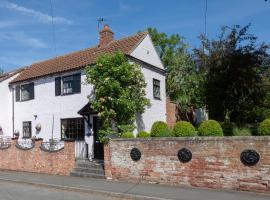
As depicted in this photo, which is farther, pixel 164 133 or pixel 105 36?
pixel 105 36

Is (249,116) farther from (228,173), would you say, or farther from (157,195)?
(157,195)

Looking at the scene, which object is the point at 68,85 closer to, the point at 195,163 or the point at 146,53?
the point at 146,53

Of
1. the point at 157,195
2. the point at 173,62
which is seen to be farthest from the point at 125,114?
the point at 173,62

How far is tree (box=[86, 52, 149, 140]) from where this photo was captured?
56.2ft

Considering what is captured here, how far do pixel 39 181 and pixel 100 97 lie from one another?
472 cm

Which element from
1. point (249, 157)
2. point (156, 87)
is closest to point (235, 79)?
point (156, 87)

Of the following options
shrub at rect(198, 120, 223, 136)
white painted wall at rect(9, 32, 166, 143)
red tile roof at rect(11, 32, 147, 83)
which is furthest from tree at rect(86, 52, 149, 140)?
shrub at rect(198, 120, 223, 136)

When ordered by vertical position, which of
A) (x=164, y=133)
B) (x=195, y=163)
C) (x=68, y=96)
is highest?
(x=68, y=96)

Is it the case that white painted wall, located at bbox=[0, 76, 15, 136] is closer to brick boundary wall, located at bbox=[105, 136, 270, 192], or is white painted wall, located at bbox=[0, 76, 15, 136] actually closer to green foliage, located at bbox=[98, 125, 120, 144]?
green foliage, located at bbox=[98, 125, 120, 144]

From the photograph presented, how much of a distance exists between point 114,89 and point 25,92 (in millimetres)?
9516

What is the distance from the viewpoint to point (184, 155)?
12914mm

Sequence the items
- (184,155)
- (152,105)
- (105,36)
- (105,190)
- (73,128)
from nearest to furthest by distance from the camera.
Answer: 1. (105,190)
2. (184,155)
3. (73,128)
4. (152,105)
5. (105,36)

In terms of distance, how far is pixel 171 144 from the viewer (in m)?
13.3

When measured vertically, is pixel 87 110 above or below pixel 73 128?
above
